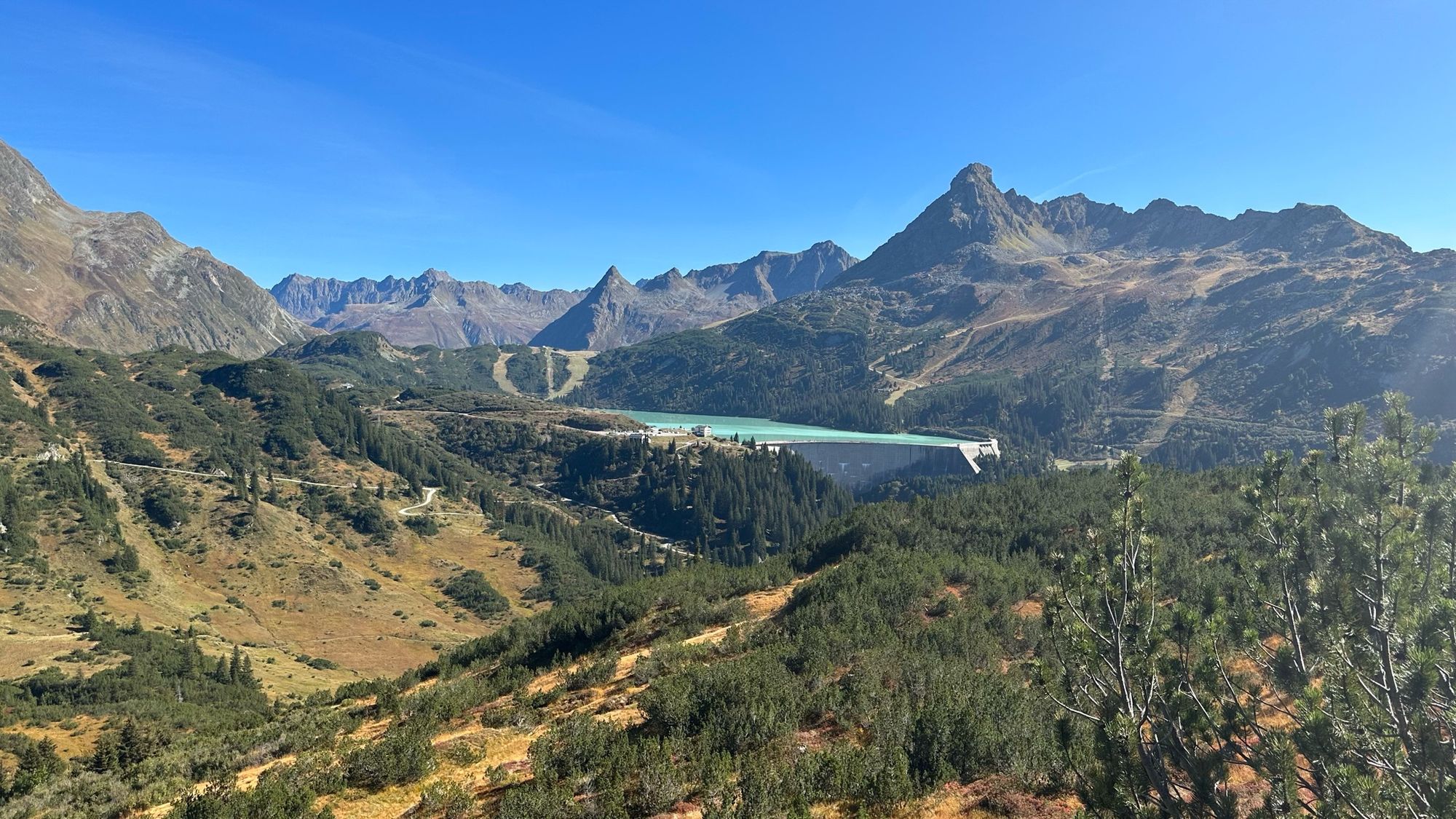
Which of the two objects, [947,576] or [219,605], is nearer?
[947,576]

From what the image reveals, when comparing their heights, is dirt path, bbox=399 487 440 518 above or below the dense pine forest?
below

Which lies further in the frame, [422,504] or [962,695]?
[422,504]

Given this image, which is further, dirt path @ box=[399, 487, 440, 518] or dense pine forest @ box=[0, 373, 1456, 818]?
dirt path @ box=[399, 487, 440, 518]

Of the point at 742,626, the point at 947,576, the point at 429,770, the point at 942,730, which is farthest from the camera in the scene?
the point at 947,576

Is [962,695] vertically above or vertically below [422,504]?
above

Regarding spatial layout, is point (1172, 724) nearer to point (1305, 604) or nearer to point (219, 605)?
point (1305, 604)

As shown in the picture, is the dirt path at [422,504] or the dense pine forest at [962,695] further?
the dirt path at [422,504]

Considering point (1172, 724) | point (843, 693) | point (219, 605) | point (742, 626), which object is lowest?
point (219, 605)

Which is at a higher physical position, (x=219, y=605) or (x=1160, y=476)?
(x=1160, y=476)

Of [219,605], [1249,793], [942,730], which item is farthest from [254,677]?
[1249,793]

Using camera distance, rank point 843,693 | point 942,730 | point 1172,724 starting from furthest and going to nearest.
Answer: point 843,693 → point 942,730 → point 1172,724

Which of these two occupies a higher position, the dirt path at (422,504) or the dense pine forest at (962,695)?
the dense pine forest at (962,695)
